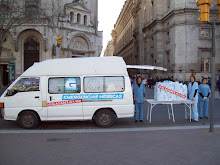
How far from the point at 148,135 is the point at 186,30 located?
2613 cm

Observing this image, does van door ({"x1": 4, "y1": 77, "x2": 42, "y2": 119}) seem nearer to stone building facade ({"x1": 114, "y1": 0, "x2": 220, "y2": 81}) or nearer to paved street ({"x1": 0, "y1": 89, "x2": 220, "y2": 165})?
paved street ({"x1": 0, "y1": 89, "x2": 220, "y2": 165})

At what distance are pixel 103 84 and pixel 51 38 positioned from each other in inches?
1078

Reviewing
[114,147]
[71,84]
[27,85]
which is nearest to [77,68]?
[71,84]

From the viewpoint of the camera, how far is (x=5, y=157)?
17.7ft

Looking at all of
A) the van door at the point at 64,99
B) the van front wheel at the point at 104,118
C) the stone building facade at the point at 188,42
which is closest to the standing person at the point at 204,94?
the van front wheel at the point at 104,118

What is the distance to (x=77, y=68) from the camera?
8.48 metres

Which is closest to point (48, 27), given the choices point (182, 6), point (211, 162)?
point (182, 6)

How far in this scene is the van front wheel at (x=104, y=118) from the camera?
8469mm

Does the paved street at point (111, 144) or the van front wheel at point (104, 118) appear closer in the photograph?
the paved street at point (111, 144)

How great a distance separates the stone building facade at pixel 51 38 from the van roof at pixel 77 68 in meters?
21.5

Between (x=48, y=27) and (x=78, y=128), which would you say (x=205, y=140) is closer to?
(x=78, y=128)

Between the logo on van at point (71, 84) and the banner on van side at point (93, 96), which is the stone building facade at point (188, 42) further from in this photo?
the logo on van at point (71, 84)

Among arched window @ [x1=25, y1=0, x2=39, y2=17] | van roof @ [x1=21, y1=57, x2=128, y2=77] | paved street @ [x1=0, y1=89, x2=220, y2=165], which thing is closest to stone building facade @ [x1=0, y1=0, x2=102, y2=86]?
arched window @ [x1=25, y1=0, x2=39, y2=17]

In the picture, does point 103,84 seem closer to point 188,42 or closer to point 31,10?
point 31,10
